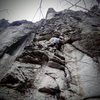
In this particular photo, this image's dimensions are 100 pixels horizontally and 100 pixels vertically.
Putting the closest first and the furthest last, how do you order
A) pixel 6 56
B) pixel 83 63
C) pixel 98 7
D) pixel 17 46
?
1. pixel 83 63
2. pixel 6 56
3. pixel 17 46
4. pixel 98 7

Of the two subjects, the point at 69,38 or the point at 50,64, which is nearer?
the point at 50,64

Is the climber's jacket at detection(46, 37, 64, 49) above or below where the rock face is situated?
above

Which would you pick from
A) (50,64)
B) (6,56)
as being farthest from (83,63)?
(6,56)

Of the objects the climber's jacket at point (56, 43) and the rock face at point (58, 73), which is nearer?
the rock face at point (58, 73)

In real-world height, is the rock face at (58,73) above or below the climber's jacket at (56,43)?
below

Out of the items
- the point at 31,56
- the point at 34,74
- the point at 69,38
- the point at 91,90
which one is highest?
the point at 69,38

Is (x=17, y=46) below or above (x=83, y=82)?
above

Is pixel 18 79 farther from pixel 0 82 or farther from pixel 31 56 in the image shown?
pixel 31 56

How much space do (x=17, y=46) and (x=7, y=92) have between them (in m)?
5.69

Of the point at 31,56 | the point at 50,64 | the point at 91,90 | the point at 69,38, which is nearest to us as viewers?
the point at 91,90

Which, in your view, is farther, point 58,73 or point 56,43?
point 56,43

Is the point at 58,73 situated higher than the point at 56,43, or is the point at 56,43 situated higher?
the point at 56,43

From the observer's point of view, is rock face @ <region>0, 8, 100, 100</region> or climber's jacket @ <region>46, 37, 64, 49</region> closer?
rock face @ <region>0, 8, 100, 100</region>

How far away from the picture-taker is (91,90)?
338cm
